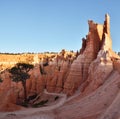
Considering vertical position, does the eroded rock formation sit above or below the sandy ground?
above

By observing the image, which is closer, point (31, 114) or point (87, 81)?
point (31, 114)

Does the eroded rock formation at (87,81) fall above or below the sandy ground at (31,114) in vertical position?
above

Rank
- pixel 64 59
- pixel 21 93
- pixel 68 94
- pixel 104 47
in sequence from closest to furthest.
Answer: pixel 104 47 → pixel 68 94 → pixel 21 93 → pixel 64 59

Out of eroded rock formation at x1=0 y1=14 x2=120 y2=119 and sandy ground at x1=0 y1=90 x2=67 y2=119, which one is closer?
eroded rock formation at x1=0 y1=14 x2=120 y2=119

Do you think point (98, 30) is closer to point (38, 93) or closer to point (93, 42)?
point (93, 42)

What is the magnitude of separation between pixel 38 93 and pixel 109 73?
92.3ft

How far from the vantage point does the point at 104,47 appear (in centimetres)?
6438

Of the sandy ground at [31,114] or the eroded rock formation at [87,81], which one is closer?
the eroded rock formation at [87,81]

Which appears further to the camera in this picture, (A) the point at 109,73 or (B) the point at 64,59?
(B) the point at 64,59

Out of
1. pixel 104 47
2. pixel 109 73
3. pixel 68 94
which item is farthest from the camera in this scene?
pixel 68 94

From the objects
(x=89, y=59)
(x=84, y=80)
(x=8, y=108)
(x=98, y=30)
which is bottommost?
(x=8, y=108)

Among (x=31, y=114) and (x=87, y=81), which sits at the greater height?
(x=87, y=81)

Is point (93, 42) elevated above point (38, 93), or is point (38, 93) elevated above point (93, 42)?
point (93, 42)

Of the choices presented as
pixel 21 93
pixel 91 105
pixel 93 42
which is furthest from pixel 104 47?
pixel 21 93
